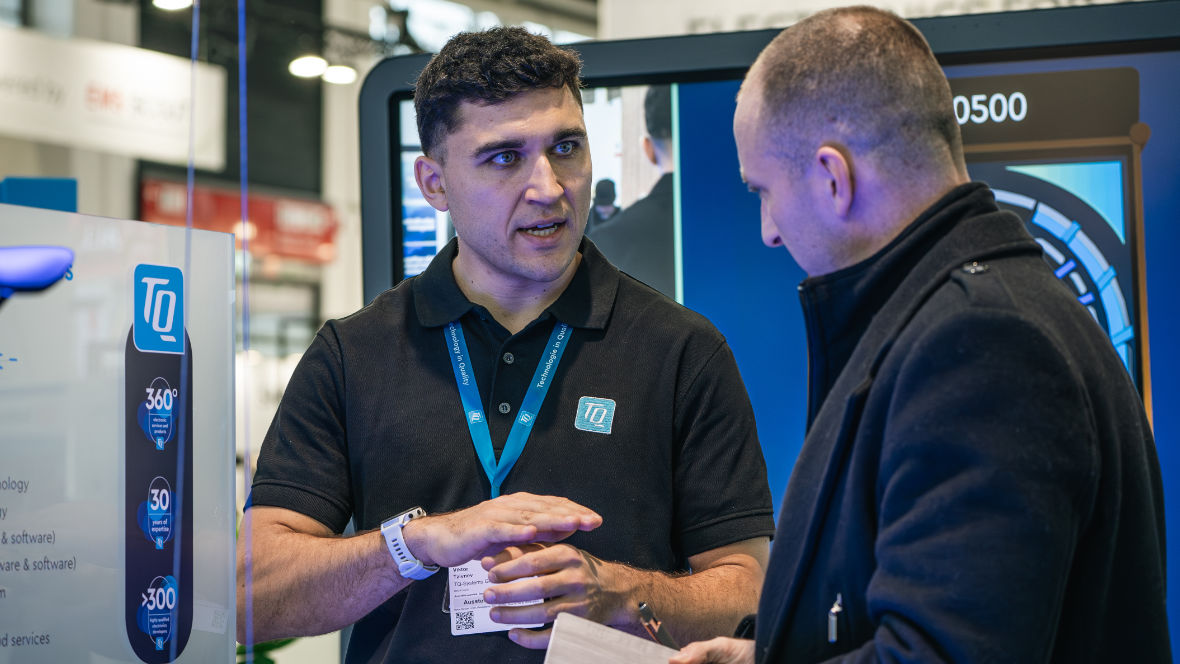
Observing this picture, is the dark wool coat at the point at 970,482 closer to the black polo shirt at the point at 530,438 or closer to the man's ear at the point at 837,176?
the man's ear at the point at 837,176

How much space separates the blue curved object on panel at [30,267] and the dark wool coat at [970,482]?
0.74 metres

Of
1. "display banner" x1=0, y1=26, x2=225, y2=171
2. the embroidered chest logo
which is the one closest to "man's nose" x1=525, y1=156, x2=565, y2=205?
the embroidered chest logo

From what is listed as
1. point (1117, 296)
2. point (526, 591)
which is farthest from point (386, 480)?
point (1117, 296)

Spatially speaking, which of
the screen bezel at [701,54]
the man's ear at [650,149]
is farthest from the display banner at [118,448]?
the man's ear at [650,149]

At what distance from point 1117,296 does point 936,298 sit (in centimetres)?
136

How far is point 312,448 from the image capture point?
1724 millimetres

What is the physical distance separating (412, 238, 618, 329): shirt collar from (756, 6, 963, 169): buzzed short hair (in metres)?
0.69

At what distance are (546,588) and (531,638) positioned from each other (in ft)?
0.25

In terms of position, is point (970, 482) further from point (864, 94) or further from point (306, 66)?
point (306, 66)

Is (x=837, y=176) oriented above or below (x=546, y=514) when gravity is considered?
above

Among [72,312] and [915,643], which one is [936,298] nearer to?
[915,643]

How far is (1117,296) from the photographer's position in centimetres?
213

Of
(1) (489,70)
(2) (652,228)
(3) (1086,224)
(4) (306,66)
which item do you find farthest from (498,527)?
(4) (306,66)

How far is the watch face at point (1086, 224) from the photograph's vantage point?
6.99 ft
